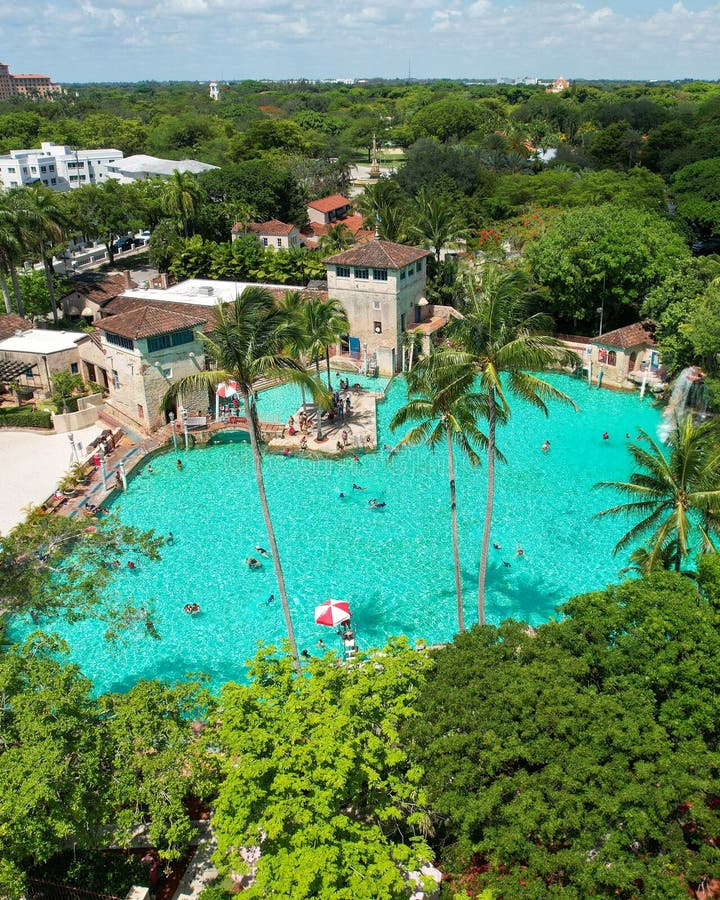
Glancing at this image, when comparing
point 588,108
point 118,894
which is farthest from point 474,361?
point 588,108

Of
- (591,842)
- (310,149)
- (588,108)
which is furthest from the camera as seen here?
(588,108)

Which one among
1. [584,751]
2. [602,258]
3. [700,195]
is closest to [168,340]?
[602,258]

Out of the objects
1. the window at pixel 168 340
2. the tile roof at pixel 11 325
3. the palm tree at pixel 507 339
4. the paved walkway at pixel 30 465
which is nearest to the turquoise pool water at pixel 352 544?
the paved walkway at pixel 30 465

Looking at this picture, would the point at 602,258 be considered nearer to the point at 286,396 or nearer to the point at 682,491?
the point at 286,396

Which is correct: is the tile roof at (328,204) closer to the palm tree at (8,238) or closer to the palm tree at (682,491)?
the palm tree at (8,238)

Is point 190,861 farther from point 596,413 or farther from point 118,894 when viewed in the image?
point 596,413

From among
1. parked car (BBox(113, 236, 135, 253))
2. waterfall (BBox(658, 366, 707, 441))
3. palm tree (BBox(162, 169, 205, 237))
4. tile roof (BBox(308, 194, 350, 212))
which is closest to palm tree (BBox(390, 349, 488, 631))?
waterfall (BBox(658, 366, 707, 441))
